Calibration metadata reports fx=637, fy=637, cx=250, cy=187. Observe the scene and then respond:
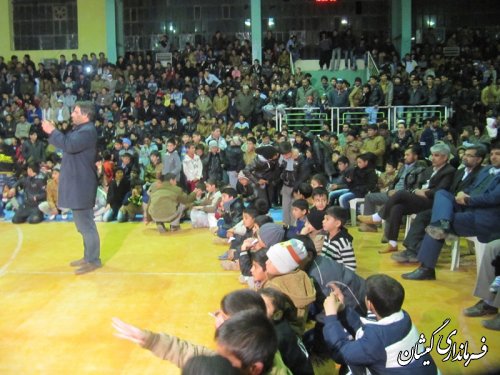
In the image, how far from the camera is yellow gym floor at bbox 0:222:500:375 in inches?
167

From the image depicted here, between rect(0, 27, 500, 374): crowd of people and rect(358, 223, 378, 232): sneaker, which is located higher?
rect(0, 27, 500, 374): crowd of people

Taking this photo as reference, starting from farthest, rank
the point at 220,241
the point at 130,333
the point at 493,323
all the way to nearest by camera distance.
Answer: the point at 220,241
the point at 493,323
the point at 130,333

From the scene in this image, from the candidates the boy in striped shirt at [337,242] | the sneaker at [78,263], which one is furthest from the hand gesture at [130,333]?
the sneaker at [78,263]

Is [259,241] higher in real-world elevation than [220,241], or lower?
higher

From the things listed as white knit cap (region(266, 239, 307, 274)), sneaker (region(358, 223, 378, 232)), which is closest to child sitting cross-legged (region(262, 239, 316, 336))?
white knit cap (region(266, 239, 307, 274))

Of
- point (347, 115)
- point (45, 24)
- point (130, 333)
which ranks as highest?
point (45, 24)

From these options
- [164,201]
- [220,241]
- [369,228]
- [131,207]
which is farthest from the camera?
[131,207]

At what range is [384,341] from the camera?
3.05m

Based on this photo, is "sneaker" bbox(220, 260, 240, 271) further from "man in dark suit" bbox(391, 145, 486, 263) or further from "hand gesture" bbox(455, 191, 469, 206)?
"hand gesture" bbox(455, 191, 469, 206)

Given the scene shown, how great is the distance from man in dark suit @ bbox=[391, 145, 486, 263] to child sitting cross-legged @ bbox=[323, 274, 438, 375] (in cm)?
312

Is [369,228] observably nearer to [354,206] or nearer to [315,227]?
[354,206]

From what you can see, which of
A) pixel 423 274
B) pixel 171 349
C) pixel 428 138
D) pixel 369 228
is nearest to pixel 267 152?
pixel 369 228

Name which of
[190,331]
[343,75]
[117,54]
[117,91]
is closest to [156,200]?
[190,331]

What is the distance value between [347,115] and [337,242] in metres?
8.74
